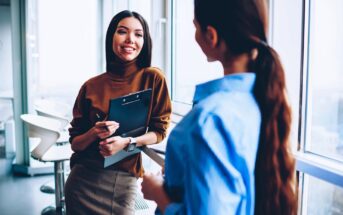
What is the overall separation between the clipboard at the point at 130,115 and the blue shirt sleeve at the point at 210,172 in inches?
23.9

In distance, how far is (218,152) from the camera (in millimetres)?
613

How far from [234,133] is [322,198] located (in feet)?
2.89

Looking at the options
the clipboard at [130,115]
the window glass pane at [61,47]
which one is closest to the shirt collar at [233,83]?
the clipboard at [130,115]

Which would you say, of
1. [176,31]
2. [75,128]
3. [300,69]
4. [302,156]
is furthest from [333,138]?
[176,31]

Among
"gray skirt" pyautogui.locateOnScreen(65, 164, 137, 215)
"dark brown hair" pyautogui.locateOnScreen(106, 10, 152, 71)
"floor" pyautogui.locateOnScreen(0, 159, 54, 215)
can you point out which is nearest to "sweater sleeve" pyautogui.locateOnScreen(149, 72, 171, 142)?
"dark brown hair" pyautogui.locateOnScreen(106, 10, 152, 71)

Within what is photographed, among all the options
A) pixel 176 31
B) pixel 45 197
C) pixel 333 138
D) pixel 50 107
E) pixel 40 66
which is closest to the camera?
pixel 333 138

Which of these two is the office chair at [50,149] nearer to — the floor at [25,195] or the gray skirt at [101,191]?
the floor at [25,195]

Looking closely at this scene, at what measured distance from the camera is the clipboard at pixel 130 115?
120 cm

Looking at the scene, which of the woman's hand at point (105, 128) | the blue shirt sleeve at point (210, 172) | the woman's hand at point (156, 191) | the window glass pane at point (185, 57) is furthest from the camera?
the window glass pane at point (185, 57)

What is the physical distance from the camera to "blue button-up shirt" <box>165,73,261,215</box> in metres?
0.61

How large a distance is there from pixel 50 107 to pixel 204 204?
3048 mm

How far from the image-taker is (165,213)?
2.26ft

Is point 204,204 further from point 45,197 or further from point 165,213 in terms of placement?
point 45,197

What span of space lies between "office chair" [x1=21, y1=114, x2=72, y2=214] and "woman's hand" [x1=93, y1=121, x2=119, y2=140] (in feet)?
4.70
